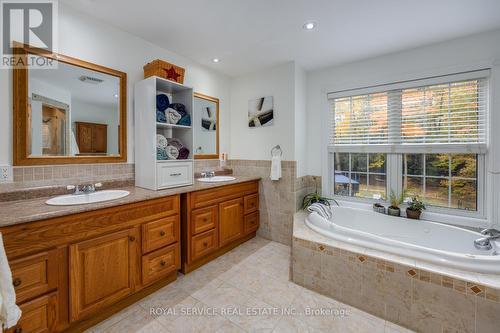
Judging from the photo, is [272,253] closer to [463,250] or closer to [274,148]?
[274,148]

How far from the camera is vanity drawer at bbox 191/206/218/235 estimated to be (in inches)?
82.8

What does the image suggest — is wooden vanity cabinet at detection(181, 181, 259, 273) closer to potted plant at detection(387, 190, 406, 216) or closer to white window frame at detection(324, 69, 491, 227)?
white window frame at detection(324, 69, 491, 227)

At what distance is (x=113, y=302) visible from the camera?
154 centimetres

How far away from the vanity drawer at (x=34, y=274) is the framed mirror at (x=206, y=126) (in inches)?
70.4

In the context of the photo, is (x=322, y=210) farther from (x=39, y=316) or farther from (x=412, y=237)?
(x=39, y=316)

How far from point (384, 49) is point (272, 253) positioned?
2.64 metres

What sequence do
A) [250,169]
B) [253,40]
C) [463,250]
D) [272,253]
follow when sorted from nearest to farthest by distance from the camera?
[463,250] → [253,40] → [272,253] → [250,169]

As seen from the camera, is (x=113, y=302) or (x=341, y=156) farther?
(x=341, y=156)

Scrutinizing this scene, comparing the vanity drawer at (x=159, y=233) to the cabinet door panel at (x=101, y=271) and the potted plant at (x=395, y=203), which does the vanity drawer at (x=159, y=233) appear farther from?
the potted plant at (x=395, y=203)

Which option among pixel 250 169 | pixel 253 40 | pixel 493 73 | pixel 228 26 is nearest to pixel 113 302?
pixel 250 169

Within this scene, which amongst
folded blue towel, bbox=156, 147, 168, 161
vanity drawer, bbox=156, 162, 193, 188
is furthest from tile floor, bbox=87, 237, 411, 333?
folded blue towel, bbox=156, 147, 168, 161

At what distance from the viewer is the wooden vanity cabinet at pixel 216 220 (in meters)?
2.07

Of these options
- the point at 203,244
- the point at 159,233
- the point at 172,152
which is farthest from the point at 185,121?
the point at 203,244

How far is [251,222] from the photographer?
2.87 m
